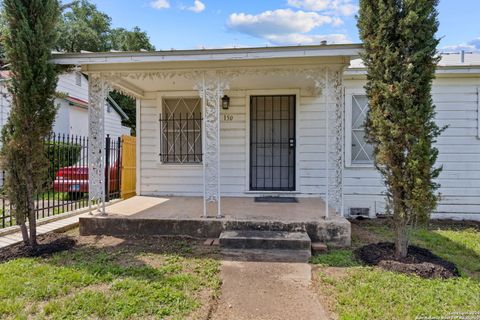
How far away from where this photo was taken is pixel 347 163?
636 centimetres

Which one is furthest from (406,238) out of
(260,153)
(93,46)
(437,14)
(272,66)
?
(93,46)

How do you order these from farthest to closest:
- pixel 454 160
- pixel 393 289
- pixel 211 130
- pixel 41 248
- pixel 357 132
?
pixel 357 132
pixel 454 160
pixel 211 130
pixel 41 248
pixel 393 289

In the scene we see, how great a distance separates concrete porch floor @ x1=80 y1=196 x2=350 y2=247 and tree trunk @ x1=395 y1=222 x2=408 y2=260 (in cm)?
71

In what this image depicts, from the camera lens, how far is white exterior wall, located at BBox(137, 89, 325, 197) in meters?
6.56

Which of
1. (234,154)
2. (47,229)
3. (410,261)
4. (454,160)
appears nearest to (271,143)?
(234,154)

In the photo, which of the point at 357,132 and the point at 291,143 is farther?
the point at 291,143

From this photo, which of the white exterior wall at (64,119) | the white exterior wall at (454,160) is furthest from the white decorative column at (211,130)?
the white exterior wall at (64,119)

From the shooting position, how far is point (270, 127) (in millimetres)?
6875

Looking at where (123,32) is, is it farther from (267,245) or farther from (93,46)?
(267,245)

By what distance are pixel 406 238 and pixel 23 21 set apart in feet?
17.2

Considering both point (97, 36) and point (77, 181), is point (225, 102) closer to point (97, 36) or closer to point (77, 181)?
point (77, 181)

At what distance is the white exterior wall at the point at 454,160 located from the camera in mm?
6141

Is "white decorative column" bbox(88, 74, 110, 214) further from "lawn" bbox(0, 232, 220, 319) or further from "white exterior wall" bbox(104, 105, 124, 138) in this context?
"white exterior wall" bbox(104, 105, 124, 138)

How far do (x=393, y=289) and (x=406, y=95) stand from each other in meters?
2.00
